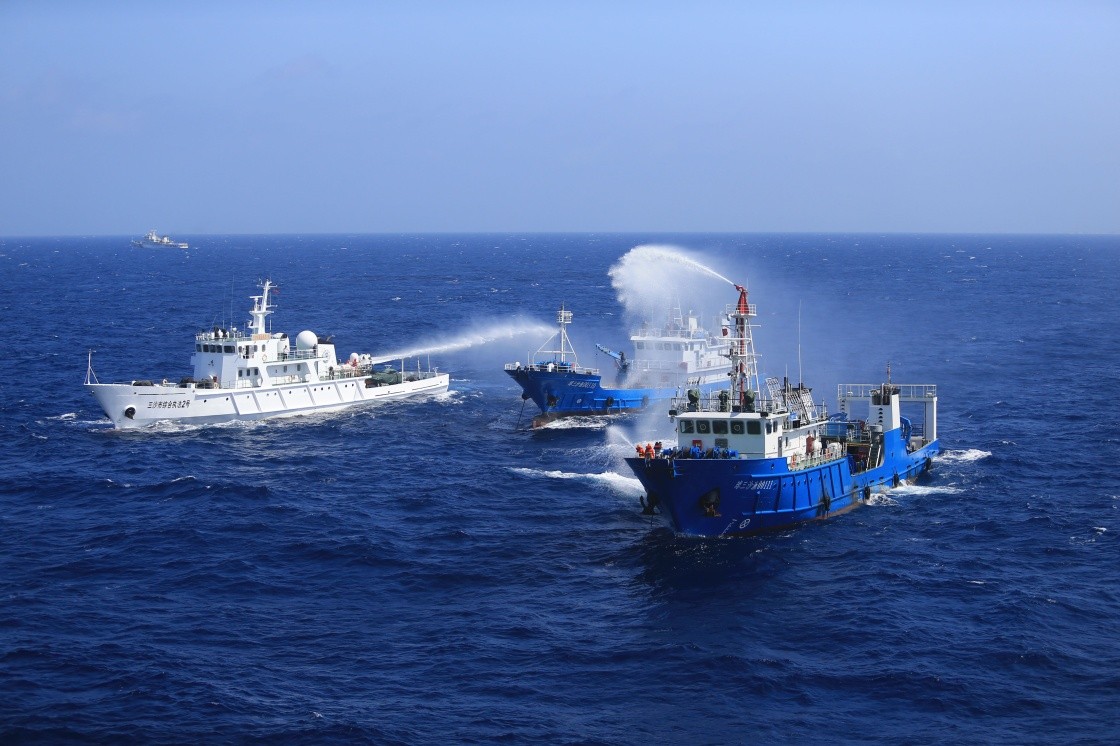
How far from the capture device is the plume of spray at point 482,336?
466ft

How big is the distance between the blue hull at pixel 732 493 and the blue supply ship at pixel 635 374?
34.5 metres

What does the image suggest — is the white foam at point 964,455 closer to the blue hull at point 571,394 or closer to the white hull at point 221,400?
the blue hull at point 571,394

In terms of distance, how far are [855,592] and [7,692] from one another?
3504 cm

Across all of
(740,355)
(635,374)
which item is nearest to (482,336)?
(635,374)

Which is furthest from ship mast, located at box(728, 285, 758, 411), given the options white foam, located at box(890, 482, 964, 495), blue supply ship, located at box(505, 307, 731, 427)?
blue supply ship, located at box(505, 307, 731, 427)

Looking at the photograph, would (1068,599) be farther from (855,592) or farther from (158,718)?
(158,718)

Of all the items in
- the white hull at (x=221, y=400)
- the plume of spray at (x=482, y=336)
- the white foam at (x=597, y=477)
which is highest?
the plume of spray at (x=482, y=336)

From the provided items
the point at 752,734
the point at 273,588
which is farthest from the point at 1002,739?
the point at 273,588

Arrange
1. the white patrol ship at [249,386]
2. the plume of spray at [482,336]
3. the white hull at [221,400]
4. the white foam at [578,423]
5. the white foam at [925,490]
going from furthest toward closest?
the plume of spray at [482,336] < the white foam at [578,423] < the white patrol ship at [249,386] < the white hull at [221,400] < the white foam at [925,490]

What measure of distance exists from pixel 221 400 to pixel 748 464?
5071 cm

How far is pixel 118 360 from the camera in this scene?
124625 millimetres

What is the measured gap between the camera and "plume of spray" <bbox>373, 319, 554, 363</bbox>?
14212 centimetres

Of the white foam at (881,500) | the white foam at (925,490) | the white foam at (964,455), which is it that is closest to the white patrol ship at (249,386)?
the white foam at (964,455)

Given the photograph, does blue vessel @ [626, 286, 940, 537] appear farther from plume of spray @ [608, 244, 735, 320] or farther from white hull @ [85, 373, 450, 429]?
plume of spray @ [608, 244, 735, 320]
